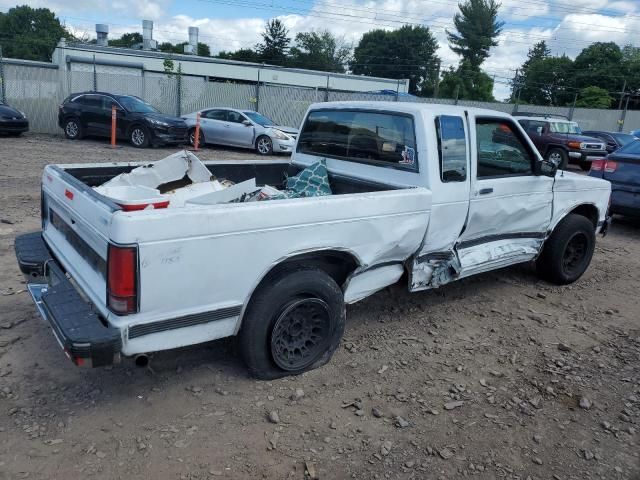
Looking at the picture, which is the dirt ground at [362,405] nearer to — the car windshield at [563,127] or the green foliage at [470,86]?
the car windshield at [563,127]

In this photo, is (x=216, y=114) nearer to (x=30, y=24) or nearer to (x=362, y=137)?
(x=362, y=137)

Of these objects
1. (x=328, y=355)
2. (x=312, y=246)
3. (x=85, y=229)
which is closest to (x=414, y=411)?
(x=328, y=355)

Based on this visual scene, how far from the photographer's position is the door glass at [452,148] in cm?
414

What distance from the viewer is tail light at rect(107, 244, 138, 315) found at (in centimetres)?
267

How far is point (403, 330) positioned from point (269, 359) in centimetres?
144

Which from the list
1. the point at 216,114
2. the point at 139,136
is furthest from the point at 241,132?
the point at 139,136

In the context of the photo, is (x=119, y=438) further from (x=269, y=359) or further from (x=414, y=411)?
(x=414, y=411)

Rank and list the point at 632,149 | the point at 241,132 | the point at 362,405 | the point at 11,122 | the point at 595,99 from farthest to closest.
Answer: the point at 595,99, the point at 241,132, the point at 11,122, the point at 632,149, the point at 362,405

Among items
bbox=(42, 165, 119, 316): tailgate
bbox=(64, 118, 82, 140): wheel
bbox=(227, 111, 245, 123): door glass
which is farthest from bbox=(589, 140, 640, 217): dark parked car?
bbox=(64, 118, 82, 140): wheel

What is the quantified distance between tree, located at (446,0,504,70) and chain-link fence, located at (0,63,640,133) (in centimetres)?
5248

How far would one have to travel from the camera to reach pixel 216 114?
1703cm

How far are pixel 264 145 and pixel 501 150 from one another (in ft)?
39.6

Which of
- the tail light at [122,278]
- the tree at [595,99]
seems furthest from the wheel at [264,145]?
the tree at [595,99]

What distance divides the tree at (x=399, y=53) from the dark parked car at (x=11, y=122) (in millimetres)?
74893
